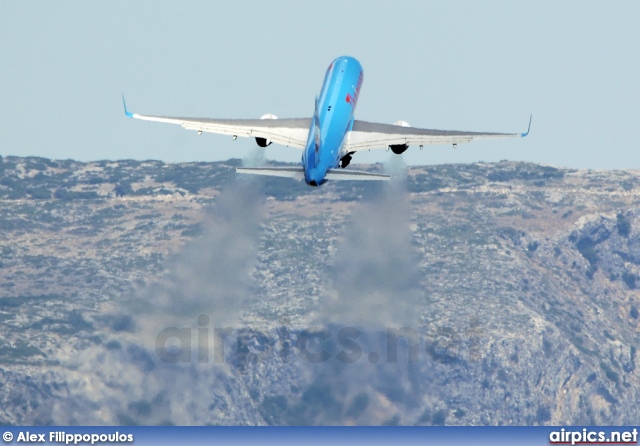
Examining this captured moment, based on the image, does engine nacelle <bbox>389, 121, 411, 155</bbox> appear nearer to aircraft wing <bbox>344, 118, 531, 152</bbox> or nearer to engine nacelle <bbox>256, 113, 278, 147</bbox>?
aircraft wing <bbox>344, 118, 531, 152</bbox>

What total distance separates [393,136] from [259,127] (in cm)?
1227

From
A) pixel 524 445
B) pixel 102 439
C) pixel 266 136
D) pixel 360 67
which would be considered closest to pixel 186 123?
pixel 266 136

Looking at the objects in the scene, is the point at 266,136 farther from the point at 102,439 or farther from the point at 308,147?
the point at 102,439

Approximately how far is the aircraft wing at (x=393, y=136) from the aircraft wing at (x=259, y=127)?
14.7 ft

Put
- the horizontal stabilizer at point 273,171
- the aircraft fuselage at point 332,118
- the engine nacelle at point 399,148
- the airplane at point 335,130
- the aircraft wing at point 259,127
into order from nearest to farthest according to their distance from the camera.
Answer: the horizontal stabilizer at point 273,171
the aircraft fuselage at point 332,118
the airplane at point 335,130
the aircraft wing at point 259,127
the engine nacelle at point 399,148

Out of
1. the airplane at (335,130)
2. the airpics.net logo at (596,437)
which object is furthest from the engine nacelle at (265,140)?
the airpics.net logo at (596,437)

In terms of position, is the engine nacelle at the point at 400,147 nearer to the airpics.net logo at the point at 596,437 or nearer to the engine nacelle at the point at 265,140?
the engine nacelle at the point at 265,140

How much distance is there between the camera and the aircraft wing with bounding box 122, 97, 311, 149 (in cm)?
16500

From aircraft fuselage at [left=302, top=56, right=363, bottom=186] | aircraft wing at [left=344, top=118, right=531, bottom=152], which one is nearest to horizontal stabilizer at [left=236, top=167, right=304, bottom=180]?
aircraft fuselage at [left=302, top=56, right=363, bottom=186]

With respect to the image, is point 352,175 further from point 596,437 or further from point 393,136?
point 596,437

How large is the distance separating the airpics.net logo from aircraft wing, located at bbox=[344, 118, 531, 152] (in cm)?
2949

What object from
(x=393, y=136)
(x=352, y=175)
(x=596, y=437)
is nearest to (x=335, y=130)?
(x=393, y=136)

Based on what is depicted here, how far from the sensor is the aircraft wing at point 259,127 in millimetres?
165000

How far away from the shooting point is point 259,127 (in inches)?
6516
